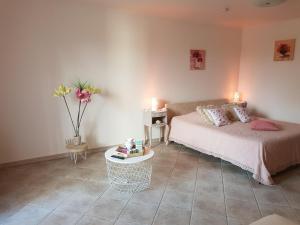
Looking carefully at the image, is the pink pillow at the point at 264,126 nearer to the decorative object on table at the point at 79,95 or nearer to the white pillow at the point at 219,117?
the white pillow at the point at 219,117

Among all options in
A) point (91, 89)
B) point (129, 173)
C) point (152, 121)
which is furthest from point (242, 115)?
point (91, 89)

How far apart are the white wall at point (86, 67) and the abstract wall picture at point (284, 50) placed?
1421 millimetres

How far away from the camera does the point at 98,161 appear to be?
3877mm

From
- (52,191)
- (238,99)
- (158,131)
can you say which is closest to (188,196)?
(52,191)

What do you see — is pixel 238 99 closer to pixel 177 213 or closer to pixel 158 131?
pixel 158 131

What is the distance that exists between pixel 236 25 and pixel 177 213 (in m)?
4.64

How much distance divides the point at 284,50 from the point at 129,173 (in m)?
4.12

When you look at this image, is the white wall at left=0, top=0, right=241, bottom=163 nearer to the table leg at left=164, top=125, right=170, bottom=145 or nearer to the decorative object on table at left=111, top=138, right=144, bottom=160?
the table leg at left=164, top=125, right=170, bottom=145

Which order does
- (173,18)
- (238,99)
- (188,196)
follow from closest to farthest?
(188,196), (173,18), (238,99)

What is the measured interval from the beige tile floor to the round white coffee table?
0.37 feet

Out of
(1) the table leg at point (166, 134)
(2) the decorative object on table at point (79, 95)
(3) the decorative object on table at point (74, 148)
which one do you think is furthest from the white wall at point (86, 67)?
(1) the table leg at point (166, 134)

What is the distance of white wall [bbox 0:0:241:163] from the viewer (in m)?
3.48

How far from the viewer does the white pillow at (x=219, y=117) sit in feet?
13.5

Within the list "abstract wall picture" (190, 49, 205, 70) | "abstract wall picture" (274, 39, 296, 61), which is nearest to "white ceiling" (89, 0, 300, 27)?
"abstract wall picture" (274, 39, 296, 61)
